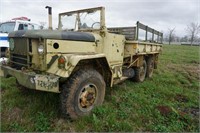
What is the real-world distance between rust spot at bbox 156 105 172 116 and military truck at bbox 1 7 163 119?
1.22 metres

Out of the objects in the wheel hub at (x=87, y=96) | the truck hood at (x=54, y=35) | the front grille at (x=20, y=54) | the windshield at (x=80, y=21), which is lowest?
the wheel hub at (x=87, y=96)

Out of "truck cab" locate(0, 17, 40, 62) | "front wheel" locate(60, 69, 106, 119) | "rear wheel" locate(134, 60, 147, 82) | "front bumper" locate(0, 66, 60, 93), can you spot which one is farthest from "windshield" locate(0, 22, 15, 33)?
"front wheel" locate(60, 69, 106, 119)

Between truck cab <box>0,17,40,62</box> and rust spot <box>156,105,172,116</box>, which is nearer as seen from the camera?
rust spot <box>156,105,172,116</box>

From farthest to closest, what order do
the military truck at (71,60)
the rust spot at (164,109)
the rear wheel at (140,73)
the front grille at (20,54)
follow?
the rear wheel at (140,73)
the rust spot at (164,109)
the front grille at (20,54)
the military truck at (71,60)

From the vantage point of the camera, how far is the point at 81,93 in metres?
3.45

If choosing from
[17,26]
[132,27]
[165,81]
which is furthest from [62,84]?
[17,26]

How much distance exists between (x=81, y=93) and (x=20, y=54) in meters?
1.40

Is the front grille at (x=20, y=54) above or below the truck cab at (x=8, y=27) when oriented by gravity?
below

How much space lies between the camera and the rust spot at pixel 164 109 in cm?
390

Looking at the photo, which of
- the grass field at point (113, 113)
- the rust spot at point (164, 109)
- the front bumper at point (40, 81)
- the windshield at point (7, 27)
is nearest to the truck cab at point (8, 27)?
the windshield at point (7, 27)

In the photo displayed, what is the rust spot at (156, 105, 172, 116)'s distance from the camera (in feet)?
12.8

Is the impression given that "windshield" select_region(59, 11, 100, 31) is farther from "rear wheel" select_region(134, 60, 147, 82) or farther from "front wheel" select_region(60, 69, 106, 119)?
"rear wheel" select_region(134, 60, 147, 82)

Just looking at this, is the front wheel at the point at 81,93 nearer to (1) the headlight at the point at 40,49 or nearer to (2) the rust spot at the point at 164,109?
(1) the headlight at the point at 40,49

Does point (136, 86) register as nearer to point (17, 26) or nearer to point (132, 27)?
point (132, 27)
